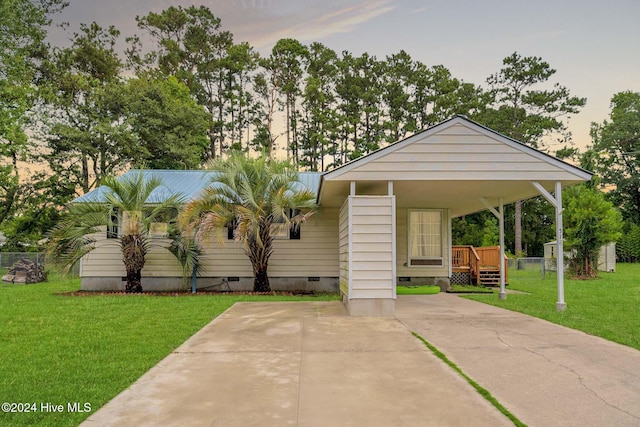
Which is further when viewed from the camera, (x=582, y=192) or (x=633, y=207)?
(x=633, y=207)

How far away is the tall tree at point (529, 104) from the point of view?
3050 cm

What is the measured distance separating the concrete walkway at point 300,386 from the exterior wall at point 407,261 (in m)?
7.01

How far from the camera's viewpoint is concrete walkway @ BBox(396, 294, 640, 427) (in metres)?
3.44

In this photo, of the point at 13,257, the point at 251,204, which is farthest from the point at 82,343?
the point at 13,257

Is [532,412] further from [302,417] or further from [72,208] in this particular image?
[72,208]

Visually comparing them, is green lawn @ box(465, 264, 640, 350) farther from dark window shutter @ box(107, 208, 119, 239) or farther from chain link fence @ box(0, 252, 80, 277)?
chain link fence @ box(0, 252, 80, 277)

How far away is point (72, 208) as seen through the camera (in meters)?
12.1

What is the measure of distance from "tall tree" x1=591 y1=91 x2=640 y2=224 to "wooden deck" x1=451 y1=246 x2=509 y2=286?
26248 mm

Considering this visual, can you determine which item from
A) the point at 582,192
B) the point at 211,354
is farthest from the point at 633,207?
the point at 211,354

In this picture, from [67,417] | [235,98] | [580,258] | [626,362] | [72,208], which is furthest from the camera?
[235,98]

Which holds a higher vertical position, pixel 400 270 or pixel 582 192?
pixel 582 192

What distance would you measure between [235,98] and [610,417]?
2968 centimetres

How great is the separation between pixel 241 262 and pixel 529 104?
86.8ft

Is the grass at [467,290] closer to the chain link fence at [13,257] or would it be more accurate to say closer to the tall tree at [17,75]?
the chain link fence at [13,257]
